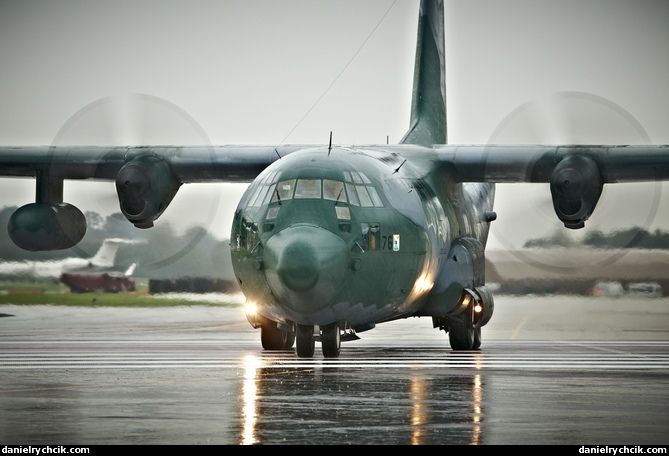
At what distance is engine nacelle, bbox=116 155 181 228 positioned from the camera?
22719mm

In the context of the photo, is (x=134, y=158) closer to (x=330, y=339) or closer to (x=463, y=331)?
(x=463, y=331)

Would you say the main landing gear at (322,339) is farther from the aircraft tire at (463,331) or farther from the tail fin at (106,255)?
the tail fin at (106,255)

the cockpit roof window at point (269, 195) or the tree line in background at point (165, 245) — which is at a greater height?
the cockpit roof window at point (269, 195)

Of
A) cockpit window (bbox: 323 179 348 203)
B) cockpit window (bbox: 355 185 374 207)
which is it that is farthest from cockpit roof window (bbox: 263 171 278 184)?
cockpit window (bbox: 355 185 374 207)

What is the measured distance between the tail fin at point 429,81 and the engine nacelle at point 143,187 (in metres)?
5.47

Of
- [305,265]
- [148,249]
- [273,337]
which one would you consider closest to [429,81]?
[148,249]

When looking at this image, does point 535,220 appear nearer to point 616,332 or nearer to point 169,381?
point 616,332

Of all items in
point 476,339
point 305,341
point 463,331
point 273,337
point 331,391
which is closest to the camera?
point 331,391

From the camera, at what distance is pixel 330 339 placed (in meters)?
18.1

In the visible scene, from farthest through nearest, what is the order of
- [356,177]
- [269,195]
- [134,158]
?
[134,158]
[356,177]
[269,195]

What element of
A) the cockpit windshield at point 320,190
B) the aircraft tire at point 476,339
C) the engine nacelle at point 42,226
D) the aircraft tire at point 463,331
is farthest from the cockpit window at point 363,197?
the engine nacelle at point 42,226

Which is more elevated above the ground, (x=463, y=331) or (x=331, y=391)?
(x=463, y=331)

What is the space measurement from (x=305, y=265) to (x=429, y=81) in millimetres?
11825

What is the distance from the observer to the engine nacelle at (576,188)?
2061 cm
